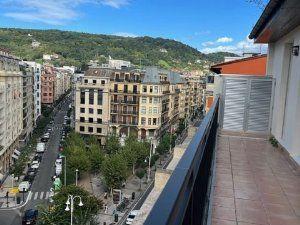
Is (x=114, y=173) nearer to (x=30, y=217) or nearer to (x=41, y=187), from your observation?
(x=41, y=187)

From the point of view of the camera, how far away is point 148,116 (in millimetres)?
54281

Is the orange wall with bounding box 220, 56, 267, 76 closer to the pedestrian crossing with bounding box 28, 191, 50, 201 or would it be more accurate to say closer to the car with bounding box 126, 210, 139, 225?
the car with bounding box 126, 210, 139, 225

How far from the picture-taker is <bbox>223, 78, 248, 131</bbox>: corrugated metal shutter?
11062mm

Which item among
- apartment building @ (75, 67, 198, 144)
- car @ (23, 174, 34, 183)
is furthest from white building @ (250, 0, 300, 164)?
apartment building @ (75, 67, 198, 144)

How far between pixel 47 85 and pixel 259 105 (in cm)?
8391

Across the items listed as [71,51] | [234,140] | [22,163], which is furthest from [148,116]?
[71,51]

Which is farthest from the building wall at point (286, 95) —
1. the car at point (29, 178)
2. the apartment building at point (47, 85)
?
the apartment building at point (47, 85)

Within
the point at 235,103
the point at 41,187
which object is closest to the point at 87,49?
the point at 41,187

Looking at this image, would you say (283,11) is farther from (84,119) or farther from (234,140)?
(84,119)

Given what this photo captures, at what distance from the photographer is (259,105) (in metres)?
11.0

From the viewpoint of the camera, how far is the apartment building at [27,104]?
53.1 m

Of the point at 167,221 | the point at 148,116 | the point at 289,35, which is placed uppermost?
the point at 289,35

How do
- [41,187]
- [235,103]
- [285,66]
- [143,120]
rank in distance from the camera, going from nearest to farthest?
[285,66] < [235,103] < [41,187] < [143,120]

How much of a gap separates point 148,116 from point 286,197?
48852 millimetres
